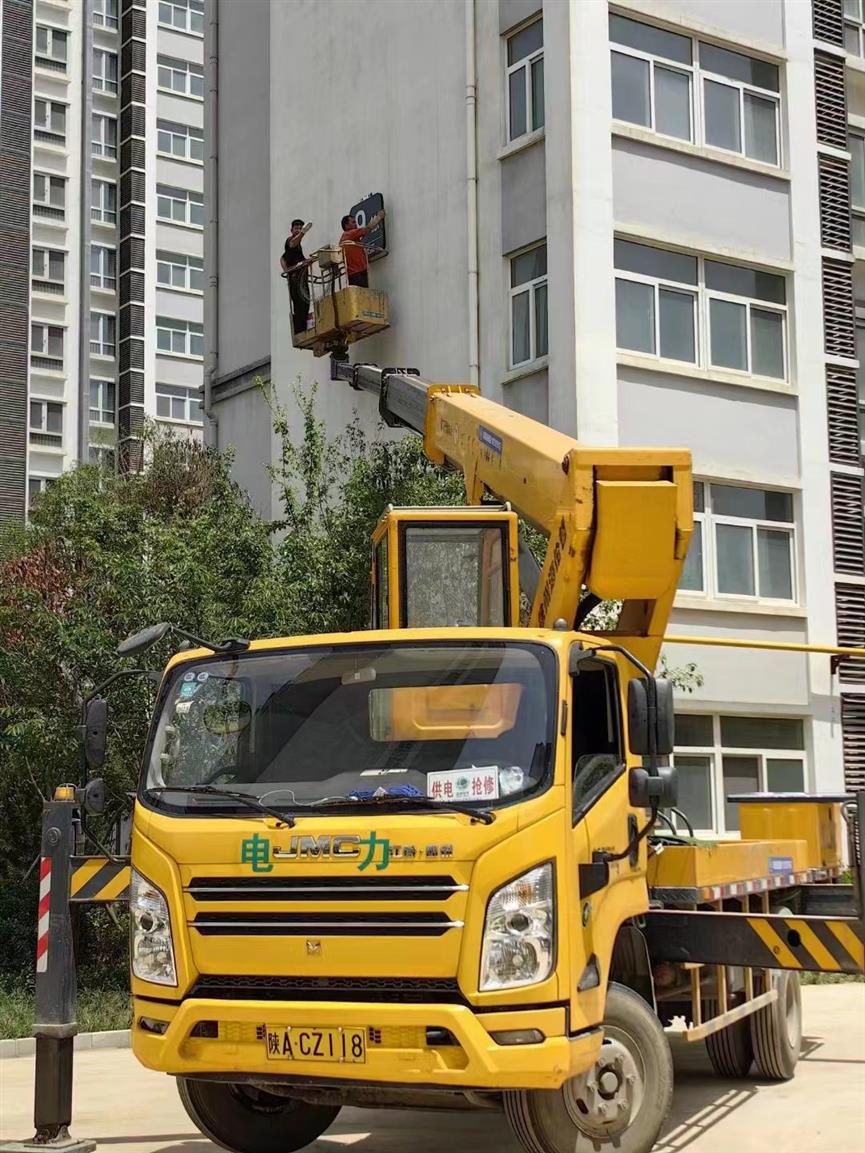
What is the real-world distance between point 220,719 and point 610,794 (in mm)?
1805

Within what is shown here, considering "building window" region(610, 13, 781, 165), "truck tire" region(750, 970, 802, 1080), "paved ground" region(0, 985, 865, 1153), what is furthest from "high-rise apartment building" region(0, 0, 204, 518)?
"truck tire" region(750, 970, 802, 1080)

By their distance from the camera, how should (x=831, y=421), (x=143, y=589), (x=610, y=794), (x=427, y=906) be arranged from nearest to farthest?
(x=427, y=906) → (x=610, y=794) → (x=143, y=589) → (x=831, y=421)

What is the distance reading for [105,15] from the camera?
55.2 meters

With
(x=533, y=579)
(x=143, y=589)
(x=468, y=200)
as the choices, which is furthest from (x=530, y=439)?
(x=468, y=200)

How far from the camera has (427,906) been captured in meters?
6.81

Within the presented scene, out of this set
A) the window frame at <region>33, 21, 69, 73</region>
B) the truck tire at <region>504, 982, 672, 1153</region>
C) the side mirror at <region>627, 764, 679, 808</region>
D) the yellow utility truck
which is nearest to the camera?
the yellow utility truck

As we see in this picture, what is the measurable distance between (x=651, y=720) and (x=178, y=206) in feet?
162

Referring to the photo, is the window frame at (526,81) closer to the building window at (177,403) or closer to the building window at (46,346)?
the building window at (46,346)

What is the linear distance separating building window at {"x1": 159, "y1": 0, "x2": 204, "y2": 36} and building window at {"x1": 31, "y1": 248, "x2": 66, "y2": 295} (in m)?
9.31

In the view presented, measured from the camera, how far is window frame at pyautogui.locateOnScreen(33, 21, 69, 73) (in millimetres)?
53062

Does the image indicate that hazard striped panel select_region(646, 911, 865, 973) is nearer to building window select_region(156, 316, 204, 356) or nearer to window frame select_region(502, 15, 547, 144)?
window frame select_region(502, 15, 547, 144)

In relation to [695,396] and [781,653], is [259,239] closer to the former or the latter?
[695,396]

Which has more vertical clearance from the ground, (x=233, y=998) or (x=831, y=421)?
(x=831, y=421)

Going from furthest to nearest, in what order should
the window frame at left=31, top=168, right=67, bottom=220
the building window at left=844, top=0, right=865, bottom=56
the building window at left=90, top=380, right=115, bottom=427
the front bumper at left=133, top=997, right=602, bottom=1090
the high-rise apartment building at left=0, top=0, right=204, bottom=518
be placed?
the building window at left=90, top=380, right=115, bottom=427, the window frame at left=31, top=168, right=67, bottom=220, the high-rise apartment building at left=0, top=0, right=204, bottom=518, the building window at left=844, top=0, right=865, bottom=56, the front bumper at left=133, top=997, right=602, bottom=1090
